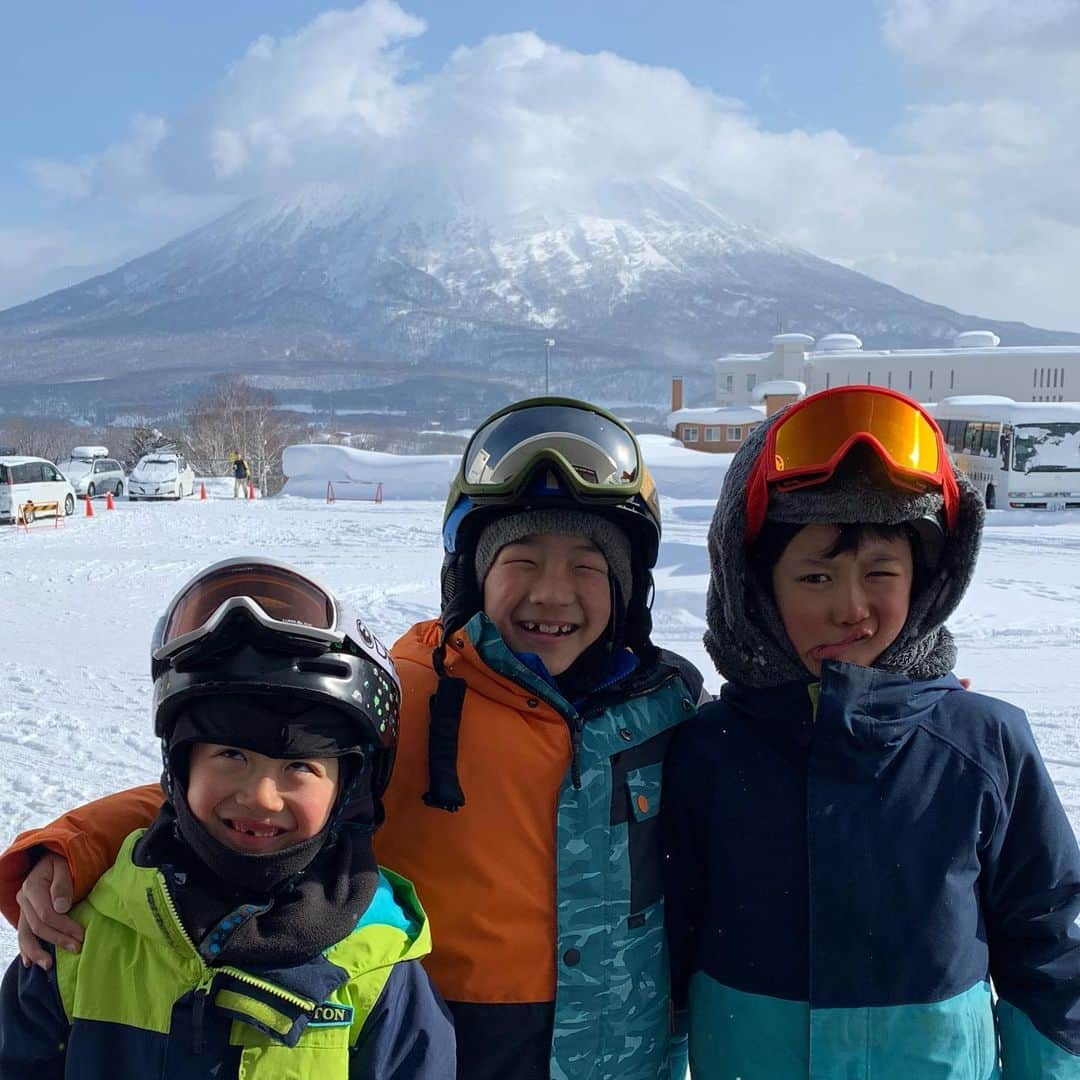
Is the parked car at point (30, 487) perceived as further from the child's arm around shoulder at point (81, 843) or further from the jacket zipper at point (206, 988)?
the jacket zipper at point (206, 988)

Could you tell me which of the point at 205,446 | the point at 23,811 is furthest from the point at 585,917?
the point at 205,446

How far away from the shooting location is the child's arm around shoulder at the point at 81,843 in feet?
6.03

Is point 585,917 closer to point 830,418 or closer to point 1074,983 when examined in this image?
point 1074,983

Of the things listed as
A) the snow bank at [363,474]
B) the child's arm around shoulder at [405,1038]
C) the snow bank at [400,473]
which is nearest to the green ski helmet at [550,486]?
the child's arm around shoulder at [405,1038]

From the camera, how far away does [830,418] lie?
205cm

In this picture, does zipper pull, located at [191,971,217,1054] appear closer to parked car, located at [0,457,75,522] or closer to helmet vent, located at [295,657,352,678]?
helmet vent, located at [295,657,352,678]

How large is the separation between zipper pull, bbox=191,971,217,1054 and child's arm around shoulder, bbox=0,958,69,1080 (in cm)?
25

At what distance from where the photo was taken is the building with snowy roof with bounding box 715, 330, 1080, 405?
6009 cm

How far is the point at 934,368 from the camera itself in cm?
6247

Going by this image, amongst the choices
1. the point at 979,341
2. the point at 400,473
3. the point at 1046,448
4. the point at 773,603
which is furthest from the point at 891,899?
the point at 979,341

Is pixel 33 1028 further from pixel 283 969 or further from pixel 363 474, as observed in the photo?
pixel 363 474

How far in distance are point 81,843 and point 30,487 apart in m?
21.9

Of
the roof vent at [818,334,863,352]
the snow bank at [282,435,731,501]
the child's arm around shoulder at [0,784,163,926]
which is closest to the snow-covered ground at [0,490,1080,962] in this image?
the child's arm around shoulder at [0,784,163,926]

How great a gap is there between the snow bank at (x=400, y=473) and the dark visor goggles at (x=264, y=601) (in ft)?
90.0
